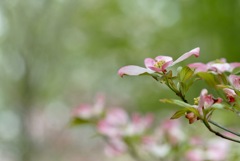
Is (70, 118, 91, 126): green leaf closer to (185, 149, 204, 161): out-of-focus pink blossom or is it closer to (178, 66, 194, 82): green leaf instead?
(185, 149, 204, 161): out-of-focus pink blossom

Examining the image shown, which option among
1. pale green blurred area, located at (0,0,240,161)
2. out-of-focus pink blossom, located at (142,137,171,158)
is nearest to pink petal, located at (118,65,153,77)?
out-of-focus pink blossom, located at (142,137,171,158)

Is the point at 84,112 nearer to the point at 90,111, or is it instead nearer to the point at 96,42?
the point at 90,111

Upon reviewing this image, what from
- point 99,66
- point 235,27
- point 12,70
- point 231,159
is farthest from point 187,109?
point 99,66

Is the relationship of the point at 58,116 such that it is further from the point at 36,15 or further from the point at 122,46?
the point at 36,15

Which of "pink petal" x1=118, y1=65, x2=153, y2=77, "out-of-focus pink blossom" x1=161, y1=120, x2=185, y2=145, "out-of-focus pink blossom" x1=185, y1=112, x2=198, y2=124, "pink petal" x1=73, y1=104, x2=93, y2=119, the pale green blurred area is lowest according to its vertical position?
"out-of-focus pink blossom" x1=185, y1=112, x2=198, y2=124

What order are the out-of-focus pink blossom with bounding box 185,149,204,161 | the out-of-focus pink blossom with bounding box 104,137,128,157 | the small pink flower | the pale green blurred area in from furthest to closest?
the pale green blurred area → the out-of-focus pink blossom with bounding box 104,137,128,157 → the out-of-focus pink blossom with bounding box 185,149,204,161 → the small pink flower

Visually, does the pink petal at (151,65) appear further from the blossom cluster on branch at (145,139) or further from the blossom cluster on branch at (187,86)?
the blossom cluster on branch at (145,139)

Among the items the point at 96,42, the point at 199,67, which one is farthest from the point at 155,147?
the point at 96,42

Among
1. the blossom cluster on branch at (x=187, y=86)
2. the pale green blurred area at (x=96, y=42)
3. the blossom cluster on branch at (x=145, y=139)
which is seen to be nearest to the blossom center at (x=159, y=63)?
the blossom cluster on branch at (x=187, y=86)

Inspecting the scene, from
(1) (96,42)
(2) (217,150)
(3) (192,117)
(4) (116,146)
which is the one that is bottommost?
(3) (192,117)
